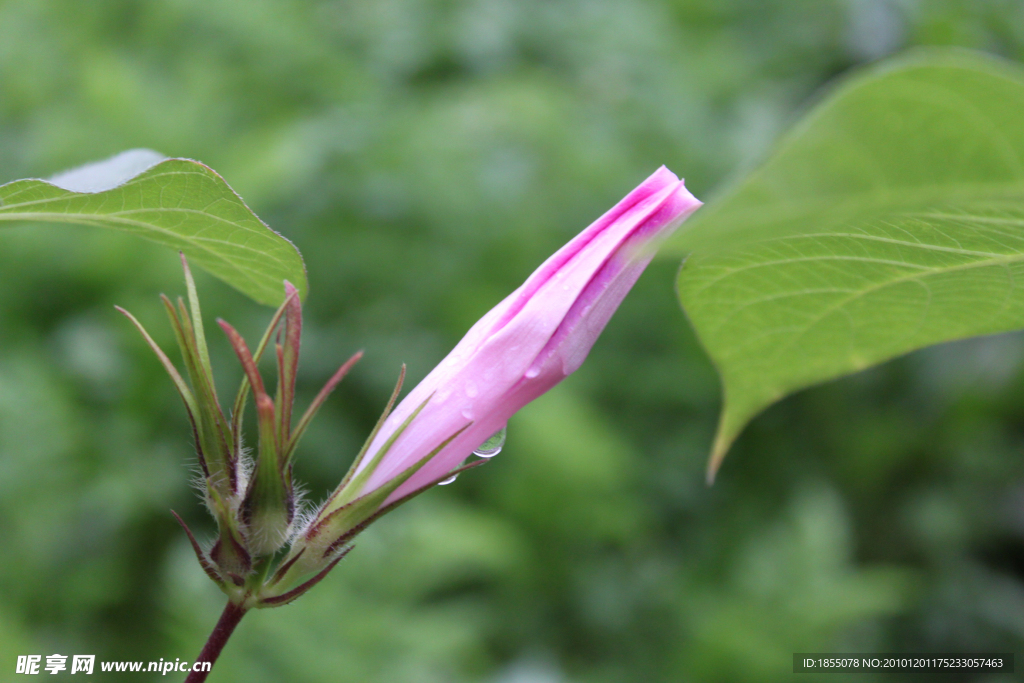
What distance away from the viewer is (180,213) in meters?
0.42

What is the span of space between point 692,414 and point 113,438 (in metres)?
1.41

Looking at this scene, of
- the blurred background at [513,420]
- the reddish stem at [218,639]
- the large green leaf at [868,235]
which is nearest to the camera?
the large green leaf at [868,235]

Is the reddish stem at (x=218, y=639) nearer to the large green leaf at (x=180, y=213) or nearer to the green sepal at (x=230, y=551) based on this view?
the green sepal at (x=230, y=551)

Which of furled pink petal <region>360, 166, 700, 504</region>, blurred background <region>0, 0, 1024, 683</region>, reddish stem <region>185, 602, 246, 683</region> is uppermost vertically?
furled pink petal <region>360, 166, 700, 504</region>

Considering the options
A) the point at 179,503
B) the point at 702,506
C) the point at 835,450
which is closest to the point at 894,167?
the point at 179,503

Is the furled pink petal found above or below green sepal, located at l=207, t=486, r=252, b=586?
above

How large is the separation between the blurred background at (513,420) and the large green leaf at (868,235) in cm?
115

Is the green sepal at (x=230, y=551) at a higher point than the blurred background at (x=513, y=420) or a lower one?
higher

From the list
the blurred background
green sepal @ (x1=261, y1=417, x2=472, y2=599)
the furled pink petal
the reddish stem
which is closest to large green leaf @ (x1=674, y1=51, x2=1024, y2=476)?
the furled pink petal

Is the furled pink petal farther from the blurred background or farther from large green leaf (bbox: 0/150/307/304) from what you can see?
Answer: the blurred background

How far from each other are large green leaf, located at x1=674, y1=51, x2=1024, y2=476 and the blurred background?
115 centimetres

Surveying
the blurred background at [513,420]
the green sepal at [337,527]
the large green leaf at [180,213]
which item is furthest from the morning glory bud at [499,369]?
the blurred background at [513,420]

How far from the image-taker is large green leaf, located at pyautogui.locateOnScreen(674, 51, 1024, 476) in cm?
22

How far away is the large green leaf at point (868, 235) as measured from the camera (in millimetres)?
225
